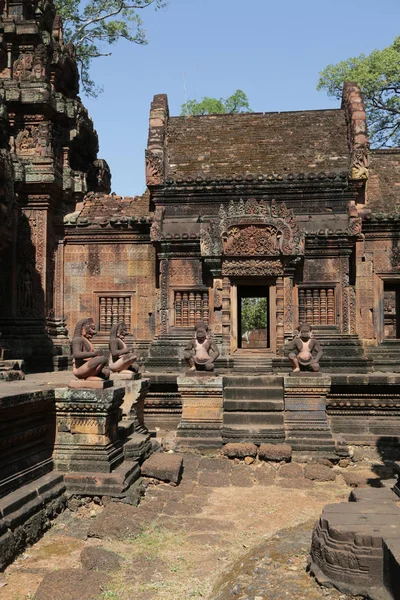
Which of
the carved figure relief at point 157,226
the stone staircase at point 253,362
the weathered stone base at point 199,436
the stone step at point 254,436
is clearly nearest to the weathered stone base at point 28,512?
the weathered stone base at point 199,436

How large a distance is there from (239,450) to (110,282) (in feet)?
20.6

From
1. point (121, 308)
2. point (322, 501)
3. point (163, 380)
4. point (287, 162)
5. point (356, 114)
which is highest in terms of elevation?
point (356, 114)

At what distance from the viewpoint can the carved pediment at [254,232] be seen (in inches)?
497

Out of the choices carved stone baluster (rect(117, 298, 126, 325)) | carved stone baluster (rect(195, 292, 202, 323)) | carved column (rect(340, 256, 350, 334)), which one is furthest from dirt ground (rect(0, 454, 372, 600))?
carved stone baluster (rect(117, 298, 126, 325))

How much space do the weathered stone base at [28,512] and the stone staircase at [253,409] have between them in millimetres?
4274

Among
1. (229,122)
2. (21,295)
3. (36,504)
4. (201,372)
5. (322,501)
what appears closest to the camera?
(36,504)

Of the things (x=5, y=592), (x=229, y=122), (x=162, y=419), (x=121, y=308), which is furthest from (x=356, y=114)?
(x=5, y=592)

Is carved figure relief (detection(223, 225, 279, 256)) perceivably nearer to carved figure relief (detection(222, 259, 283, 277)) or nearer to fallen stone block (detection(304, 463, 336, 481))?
carved figure relief (detection(222, 259, 283, 277))

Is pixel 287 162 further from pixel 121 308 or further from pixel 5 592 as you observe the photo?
pixel 5 592

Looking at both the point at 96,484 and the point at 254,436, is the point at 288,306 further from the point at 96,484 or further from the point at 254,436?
the point at 96,484

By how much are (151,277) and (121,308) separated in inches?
42.8

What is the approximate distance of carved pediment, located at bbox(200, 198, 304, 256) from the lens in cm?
1262

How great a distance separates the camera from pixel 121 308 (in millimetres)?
14391

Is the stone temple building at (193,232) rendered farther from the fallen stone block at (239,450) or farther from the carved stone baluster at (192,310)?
the fallen stone block at (239,450)
